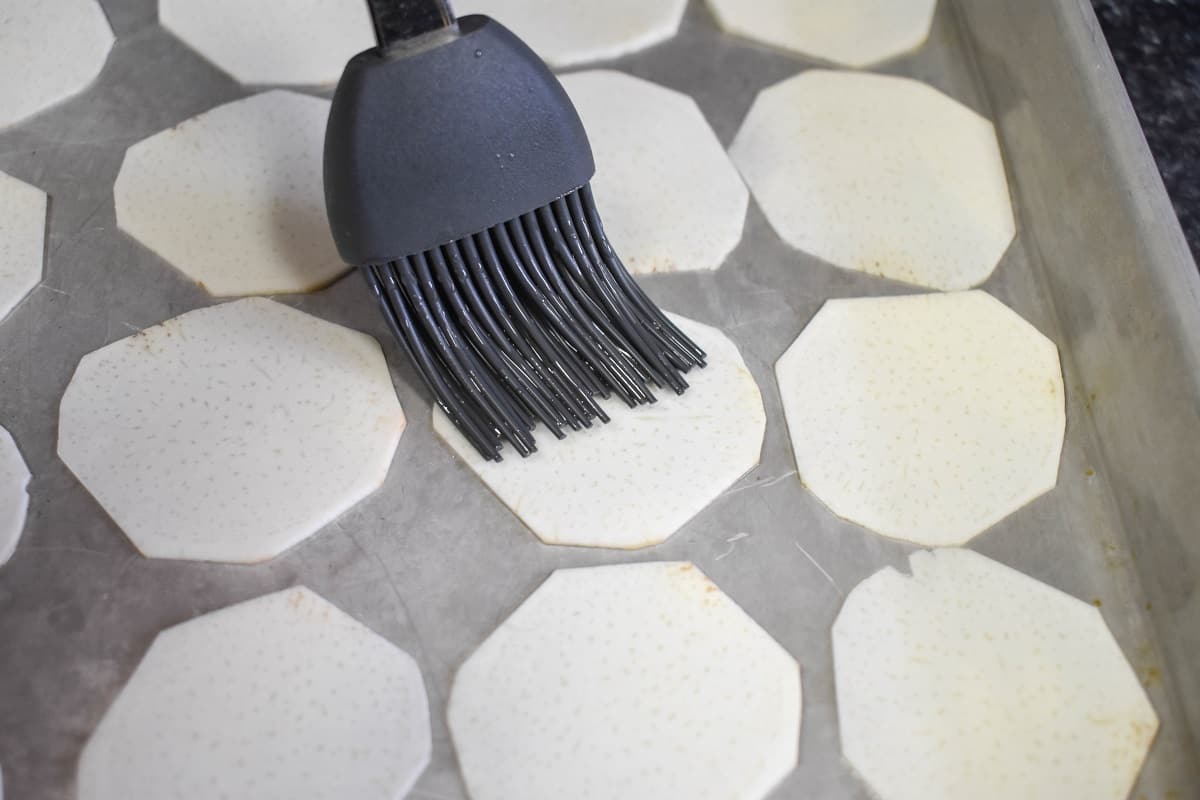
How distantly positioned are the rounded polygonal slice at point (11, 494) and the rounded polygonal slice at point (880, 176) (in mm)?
661

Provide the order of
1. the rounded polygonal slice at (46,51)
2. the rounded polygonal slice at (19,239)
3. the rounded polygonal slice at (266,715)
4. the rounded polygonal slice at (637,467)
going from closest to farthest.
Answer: the rounded polygonal slice at (266,715) → the rounded polygonal slice at (637,467) → the rounded polygonal slice at (19,239) → the rounded polygonal slice at (46,51)

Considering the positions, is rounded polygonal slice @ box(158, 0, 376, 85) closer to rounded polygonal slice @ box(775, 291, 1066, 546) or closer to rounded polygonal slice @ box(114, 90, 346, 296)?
rounded polygonal slice @ box(114, 90, 346, 296)

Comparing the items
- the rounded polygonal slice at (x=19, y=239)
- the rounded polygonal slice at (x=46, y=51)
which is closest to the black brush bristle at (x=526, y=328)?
Answer: the rounded polygonal slice at (x=19, y=239)

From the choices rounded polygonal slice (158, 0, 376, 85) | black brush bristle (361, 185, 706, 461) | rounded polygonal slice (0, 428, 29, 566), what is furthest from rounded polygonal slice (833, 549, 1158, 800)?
rounded polygonal slice (158, 0, 376, 85)

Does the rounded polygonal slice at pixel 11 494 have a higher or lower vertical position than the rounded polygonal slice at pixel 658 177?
lower

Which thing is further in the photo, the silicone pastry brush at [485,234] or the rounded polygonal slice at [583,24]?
the rounded polygonal slice at [583,24]

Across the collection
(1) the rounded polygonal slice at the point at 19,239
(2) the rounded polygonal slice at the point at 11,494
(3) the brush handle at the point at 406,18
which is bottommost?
(2) the rounded polygonal slice at the point at 11,494

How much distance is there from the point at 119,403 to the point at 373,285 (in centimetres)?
23

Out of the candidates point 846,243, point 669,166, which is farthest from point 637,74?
point 846,243

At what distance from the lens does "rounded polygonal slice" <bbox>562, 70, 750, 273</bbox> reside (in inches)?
38.8

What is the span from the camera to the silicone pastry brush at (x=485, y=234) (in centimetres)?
78

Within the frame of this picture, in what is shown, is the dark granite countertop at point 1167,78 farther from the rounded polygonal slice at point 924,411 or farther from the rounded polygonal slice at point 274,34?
the rounded polygonal slice at point 274,34

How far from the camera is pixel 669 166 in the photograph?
40.7 inches

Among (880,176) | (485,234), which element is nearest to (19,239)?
(485,234)
